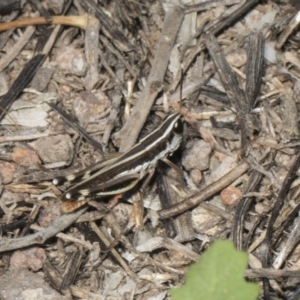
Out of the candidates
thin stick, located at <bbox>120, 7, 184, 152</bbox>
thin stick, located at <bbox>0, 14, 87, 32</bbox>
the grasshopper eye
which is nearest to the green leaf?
the grasshopper eye

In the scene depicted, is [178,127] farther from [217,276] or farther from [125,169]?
[217,276]

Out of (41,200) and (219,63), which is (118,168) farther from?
(219,63)

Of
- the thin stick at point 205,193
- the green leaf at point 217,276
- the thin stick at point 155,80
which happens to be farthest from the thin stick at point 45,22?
the green leaf at point 217,276

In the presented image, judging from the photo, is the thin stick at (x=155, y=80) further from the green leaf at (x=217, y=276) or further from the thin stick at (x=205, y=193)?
the green leaf at (x=217, y=276)

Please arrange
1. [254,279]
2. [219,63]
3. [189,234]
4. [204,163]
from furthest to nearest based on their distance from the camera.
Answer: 1. [219,63]
2. [204,163]
3. [189,234]
4. [254,279]

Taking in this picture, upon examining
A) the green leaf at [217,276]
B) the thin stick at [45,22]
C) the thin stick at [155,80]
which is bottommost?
the thin stick at [155,80]

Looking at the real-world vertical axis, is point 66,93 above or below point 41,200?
above

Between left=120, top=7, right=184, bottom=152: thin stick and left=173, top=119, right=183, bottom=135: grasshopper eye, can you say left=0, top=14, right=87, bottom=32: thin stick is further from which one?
left=173, top=119, right=183, bottom=135: grasshopper eye

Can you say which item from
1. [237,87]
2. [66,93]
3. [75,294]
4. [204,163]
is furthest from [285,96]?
[75,294]
